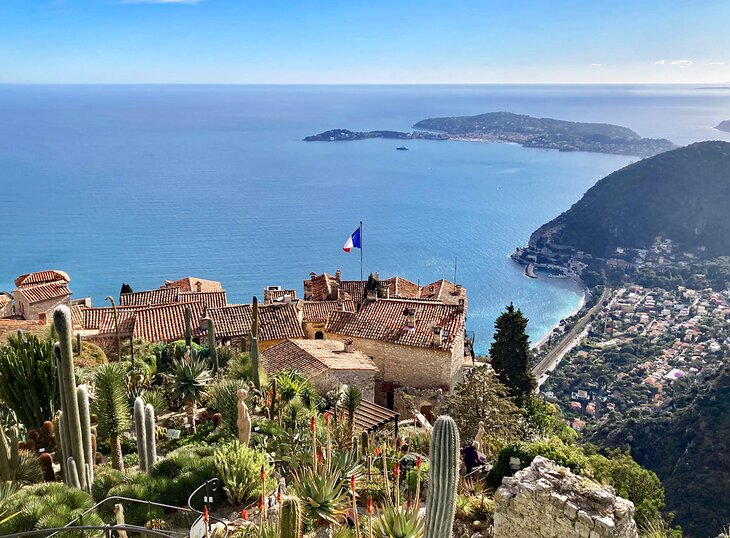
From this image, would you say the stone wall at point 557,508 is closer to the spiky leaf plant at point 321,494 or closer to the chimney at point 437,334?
the spiky leaf plant at point 321,494

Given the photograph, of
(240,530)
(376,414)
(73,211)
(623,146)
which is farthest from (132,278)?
(623,146)

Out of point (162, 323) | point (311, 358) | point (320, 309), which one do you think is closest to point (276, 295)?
point (320, 309)

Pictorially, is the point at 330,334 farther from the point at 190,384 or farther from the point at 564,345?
the point at 564,345

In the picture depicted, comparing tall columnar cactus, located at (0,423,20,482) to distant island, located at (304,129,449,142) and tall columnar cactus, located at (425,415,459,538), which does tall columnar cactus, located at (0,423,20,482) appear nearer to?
tall columnar cactus, located at (425,415,459,538)

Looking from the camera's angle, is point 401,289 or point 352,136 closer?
point 401,289

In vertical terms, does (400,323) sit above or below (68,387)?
below

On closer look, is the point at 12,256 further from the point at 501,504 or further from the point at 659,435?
the point at 501,504
